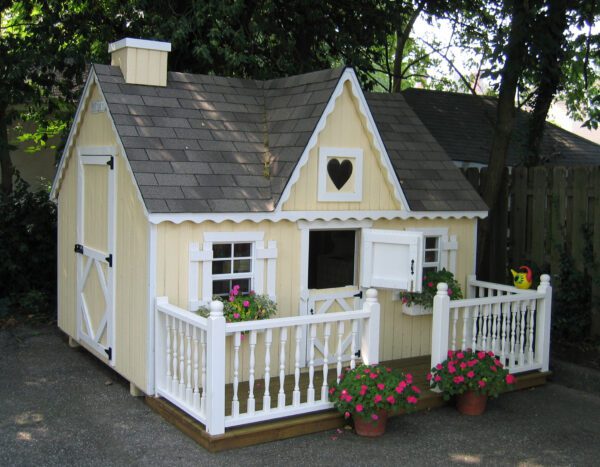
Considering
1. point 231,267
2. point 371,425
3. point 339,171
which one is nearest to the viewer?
point 371,425

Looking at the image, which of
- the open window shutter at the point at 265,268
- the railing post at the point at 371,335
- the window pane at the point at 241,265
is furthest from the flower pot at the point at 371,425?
the window pane at the point at 241,265

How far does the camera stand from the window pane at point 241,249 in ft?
24.4

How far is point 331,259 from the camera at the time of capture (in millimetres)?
8719

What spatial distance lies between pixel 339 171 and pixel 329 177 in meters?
0.14

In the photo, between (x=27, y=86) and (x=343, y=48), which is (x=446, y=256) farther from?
(x=27, y=86)

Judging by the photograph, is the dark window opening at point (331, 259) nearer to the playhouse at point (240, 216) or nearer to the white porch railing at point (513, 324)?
the playhouse at point (240, 216)

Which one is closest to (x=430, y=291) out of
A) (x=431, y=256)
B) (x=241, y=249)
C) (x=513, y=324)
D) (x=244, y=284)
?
(x=431, y=256)

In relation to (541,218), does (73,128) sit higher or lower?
higher

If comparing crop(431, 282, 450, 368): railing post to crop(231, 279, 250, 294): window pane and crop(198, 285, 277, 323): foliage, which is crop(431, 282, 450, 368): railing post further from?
crop(231, 279, 250, 294): window pane

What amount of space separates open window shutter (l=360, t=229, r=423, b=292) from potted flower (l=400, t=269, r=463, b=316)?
0.73m

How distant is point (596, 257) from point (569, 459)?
347 centimetres

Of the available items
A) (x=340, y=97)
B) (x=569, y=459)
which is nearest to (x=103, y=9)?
(x=340, y=97)

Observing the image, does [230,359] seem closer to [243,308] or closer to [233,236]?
[243,308]

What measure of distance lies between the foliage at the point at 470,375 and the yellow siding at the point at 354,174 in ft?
6.35
